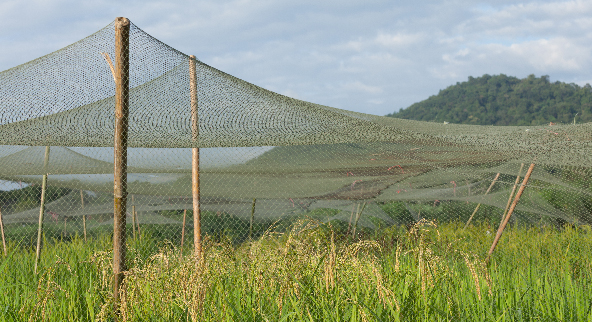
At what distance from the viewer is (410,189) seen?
5184 mm

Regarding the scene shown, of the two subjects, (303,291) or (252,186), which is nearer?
(303,291)

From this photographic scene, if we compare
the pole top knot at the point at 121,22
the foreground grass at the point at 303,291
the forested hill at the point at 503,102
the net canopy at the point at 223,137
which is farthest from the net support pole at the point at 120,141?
the forested hill at the point at 503,102

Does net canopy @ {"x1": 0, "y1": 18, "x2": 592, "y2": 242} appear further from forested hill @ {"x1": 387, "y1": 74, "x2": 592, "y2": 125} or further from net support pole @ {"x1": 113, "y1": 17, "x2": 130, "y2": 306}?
forested hill @ {"x1": 387, "y1": 74, "x2": 592, "y2": 125}

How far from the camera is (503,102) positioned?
29.3 metres

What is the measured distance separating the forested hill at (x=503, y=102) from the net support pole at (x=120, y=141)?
24998 mm

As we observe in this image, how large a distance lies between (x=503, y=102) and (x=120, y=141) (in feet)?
101

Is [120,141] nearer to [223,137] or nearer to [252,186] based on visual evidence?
[223,137]

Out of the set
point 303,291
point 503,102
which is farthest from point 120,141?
point 503,102

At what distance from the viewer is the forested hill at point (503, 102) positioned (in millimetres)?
25062

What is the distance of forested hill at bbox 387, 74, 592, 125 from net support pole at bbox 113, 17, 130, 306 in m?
25.0

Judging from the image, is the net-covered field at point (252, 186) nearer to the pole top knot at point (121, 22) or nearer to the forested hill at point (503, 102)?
the pole top knot at point (121, 22)

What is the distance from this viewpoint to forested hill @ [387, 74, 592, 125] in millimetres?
25062

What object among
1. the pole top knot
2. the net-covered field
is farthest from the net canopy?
the pole top knot

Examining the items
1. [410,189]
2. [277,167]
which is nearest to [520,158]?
[410,189]
